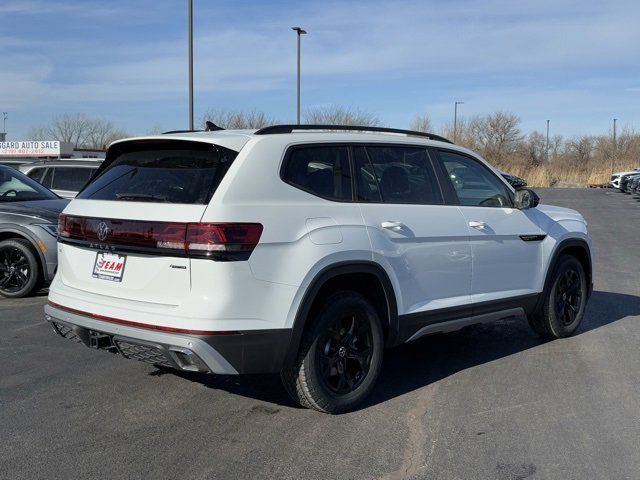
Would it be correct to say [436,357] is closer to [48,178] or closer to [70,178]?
[70,178]

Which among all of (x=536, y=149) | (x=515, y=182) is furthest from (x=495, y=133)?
(x=515, y=182)

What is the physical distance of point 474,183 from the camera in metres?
5.76

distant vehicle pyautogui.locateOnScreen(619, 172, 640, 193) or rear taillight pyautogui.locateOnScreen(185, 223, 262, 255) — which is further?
distant vehicle pyautogui.locateOnScreen(619, 172, 640, 193)

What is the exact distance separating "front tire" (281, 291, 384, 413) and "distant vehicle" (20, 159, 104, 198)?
8.83 metres

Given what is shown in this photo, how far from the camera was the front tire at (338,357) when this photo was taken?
4.26 meters

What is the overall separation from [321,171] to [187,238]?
1.10 meters

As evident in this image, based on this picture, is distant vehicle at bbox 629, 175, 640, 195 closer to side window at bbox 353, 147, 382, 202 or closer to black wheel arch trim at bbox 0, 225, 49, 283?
black wheel arch trim at bbox 0, 225, 49, 283

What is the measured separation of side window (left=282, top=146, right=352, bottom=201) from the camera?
4.31 meters

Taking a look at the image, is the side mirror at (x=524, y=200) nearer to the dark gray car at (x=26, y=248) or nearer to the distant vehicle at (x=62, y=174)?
the dark gray car at (x=26, y=248)

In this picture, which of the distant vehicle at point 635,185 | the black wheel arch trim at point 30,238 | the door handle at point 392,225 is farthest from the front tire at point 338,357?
the distant vehicle at point 635,185

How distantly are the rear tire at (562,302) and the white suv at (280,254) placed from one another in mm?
1013

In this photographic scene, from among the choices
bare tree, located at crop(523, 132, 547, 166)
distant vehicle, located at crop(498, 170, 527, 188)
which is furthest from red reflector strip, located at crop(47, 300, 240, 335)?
bare tree, located at crop(523, 132, 547, 166)

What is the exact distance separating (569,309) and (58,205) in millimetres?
6434

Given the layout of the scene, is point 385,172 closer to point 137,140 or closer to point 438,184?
point 438,184
